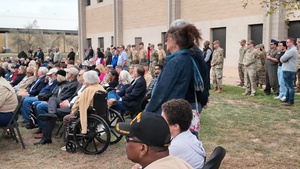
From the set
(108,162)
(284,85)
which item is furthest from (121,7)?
(108,162)

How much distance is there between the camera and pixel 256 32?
18156 millimetres

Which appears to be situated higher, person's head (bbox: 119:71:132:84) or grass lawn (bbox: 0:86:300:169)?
person's head (bbox: 119:71:132:84)

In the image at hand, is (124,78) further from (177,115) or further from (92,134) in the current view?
(177,115)

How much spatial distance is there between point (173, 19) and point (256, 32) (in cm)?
682

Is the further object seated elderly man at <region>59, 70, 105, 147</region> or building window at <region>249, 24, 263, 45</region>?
building window at <region>249, 24, 263, 45</region>

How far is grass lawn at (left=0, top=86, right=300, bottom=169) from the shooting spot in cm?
491

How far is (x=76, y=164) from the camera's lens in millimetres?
4922

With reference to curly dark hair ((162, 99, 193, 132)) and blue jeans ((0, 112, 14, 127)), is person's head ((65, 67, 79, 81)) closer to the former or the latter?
blue jeans ((0, 112, 14, 127))

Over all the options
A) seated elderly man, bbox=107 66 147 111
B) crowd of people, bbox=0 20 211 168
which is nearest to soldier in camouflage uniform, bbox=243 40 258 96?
crowd of people, bbox=0 20 211 168

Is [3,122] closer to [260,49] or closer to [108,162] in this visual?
[108,162]

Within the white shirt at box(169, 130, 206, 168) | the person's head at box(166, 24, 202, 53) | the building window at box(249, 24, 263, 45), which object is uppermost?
the building window at box(249, 24, 263, 45)

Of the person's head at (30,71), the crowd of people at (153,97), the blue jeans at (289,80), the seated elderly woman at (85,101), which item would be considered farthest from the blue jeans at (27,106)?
the blue jeans at (289,80)

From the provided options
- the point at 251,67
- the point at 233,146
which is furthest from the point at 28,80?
the point at 251,67

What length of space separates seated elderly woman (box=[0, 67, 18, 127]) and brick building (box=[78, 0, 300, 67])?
12.3m
